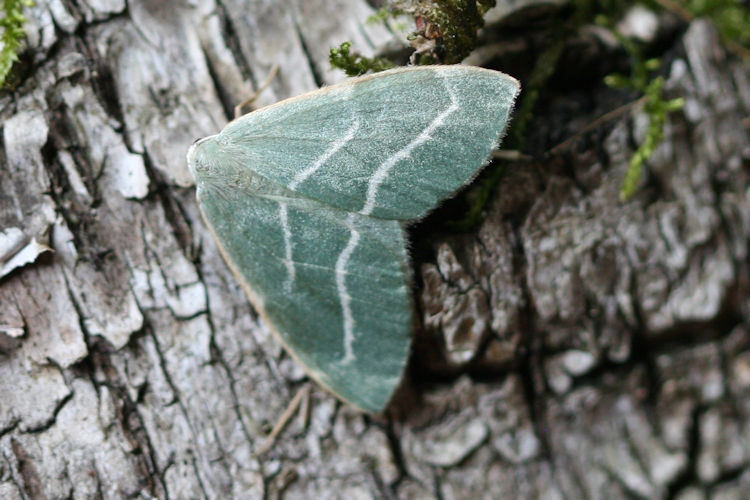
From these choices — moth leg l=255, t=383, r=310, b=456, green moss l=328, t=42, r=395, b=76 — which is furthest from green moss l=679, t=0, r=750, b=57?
moth leg l=255, t=383, r=310, b=456

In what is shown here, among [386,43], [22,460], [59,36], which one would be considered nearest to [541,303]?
[386,43]

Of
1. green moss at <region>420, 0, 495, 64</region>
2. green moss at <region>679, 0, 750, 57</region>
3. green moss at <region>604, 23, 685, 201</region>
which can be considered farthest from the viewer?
green moss at <region>679, 0, 750, 57</region>

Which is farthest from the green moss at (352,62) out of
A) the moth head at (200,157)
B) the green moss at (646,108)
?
the green moss at (646,108)

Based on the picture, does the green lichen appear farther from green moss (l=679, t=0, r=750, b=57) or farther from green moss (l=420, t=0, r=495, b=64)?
green moss (l=679, t=0, r=750, b=57)

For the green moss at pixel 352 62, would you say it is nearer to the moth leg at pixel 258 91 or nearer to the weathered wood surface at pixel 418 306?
the weathered wood surface at pixel 418 306

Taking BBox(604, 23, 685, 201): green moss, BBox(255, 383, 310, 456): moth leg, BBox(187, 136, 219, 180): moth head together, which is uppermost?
BBox(187, 136, 219, 180): moth head

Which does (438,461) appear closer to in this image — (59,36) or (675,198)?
(675,198)

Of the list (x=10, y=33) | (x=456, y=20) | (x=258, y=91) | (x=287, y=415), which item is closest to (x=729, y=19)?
(x=456, y=20)

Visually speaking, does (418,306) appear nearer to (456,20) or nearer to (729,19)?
(456,20)
